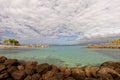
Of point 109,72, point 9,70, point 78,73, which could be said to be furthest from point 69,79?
point 9,70

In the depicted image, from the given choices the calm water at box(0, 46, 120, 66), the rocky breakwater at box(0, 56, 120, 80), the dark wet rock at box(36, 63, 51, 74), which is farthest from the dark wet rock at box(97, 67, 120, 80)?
the calm water at box(0, 46, 120, 66)

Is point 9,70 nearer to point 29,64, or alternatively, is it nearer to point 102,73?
point 29,64

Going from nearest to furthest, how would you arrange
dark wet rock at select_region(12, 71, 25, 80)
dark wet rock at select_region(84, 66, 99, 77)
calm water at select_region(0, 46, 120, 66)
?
dark wet rock at select_region(12, 71, 25, 80) < dark wet rock at select_region(84, 66, 99, 77) < calm water at select_region(0, 46, 120, 66)

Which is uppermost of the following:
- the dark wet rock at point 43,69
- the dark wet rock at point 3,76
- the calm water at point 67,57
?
the dark wet rock at point 43,69

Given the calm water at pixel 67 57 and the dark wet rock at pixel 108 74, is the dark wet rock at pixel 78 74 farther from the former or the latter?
the calm water at pixel 67 57

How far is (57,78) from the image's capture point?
935 cm

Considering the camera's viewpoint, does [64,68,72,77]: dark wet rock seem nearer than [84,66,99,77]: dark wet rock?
Yes

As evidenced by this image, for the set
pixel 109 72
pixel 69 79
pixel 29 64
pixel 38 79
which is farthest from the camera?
pixel 29 64

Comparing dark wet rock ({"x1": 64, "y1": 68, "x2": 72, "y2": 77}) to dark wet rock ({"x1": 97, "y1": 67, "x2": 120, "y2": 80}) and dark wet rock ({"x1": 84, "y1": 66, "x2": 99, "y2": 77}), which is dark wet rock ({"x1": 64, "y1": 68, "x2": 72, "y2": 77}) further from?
dark wet rock ({"x1": 97, "y1": 67, "x2": 120, "y2": 80})

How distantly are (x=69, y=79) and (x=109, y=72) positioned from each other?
3.99m

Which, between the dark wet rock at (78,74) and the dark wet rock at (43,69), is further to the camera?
the dark wet rock at (43,69)

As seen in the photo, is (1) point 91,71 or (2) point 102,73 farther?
(1) point 91,71

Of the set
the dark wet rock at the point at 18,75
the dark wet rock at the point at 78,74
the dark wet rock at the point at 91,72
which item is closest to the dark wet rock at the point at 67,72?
the dark wet rock at the point at 78,74

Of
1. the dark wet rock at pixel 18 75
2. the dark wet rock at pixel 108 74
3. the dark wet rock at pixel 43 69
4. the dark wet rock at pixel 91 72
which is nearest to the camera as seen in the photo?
the dark wet rock at pixel 108 74
